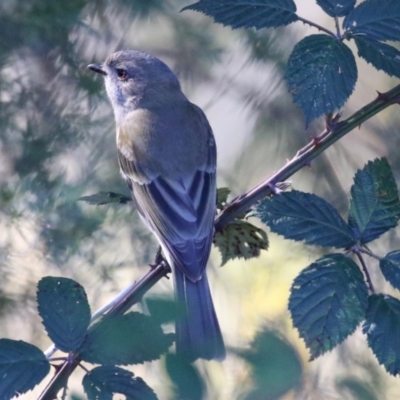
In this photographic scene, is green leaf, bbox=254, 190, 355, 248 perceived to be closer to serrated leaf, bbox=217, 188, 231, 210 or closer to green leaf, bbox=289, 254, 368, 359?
green leaf, bbox=289, 254, 368, 359

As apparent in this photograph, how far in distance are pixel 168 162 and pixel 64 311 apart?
139 cm

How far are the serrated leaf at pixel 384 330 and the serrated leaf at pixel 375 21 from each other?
562mm

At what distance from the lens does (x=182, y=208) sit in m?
2.47

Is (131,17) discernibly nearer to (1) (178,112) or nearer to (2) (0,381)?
(1) (178,112)

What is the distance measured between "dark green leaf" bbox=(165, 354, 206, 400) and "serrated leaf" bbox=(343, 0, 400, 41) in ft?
3.08

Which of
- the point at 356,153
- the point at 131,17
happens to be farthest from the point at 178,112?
the point at 356,153

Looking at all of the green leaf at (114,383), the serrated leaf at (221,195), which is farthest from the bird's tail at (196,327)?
the serrated leaf at (221,195)

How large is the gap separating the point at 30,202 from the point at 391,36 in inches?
90.2

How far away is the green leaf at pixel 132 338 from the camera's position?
39.0 inches

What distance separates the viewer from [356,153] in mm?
3799

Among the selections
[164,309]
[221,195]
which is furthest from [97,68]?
[164,309]

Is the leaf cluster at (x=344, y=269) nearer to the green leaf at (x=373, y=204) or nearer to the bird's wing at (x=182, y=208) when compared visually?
the green leaf at (x=373, y=204)

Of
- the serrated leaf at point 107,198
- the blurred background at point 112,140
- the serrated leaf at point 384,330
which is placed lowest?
the blurred background at point 112,140

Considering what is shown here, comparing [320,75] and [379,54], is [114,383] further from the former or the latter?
[379,54]
